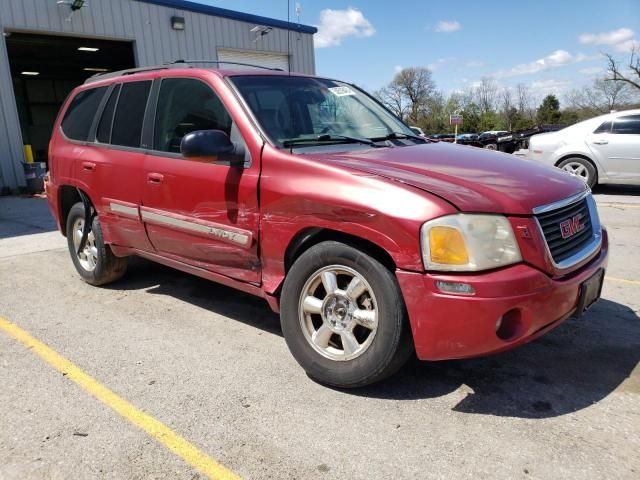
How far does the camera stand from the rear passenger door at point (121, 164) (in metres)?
4.21

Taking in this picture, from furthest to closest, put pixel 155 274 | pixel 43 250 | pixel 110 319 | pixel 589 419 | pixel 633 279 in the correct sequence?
pixel 43 250
pixel 155 274
pixel 633 279
pixel 110 319
pixel 589 419

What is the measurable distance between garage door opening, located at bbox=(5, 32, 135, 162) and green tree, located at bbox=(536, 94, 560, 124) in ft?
153

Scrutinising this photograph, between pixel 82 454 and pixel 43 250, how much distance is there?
504cm

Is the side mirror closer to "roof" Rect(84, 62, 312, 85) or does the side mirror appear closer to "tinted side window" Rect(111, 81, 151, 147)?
"roof" Rect(84, 62, 312, 85)

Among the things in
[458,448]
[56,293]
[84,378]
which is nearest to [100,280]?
[56,293]

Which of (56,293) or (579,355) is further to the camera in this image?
(56,293)

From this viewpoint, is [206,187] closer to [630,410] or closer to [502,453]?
[502,453]

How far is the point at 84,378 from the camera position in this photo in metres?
3.26

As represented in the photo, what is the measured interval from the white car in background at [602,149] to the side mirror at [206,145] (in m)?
8.43

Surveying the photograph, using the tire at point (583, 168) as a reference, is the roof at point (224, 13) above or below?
above

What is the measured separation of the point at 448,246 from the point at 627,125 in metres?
9.44

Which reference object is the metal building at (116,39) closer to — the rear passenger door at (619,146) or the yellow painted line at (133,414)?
the rear passenger door at (619,146)

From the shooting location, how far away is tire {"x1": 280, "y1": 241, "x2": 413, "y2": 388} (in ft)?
8.94

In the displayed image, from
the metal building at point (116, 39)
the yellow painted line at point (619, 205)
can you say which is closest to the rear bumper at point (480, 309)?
the yellow painted line at point (619, 205)
